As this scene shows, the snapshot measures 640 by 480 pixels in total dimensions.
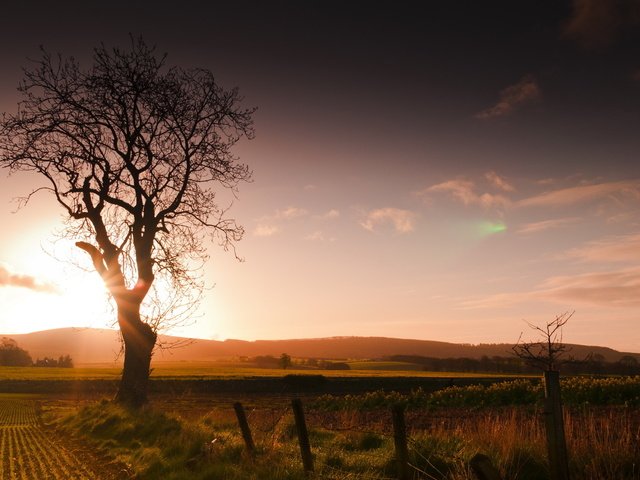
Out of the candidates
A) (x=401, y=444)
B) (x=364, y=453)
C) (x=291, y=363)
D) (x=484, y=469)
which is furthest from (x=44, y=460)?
(x=291, y=363)

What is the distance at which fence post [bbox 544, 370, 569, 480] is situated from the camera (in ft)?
19.2

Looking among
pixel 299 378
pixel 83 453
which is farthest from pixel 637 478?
pixel 299 378

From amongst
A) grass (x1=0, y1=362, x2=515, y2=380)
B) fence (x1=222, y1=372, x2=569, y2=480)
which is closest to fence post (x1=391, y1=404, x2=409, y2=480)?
fence (x1=222, y1=372, x2=569, y2=480)

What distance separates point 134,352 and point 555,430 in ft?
58.5

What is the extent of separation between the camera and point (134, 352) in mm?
20625

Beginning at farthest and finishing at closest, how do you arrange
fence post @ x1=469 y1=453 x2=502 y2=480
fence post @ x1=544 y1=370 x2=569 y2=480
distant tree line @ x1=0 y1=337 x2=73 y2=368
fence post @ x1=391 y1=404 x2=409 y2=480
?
distant tree line @ x1=0 y1=337 x2=73 y2=368 < fence post @ x1=391 y1=404 x2=409 y2=480 < fence post @ x1=544 y1=370 x2=569 y2=480 < fence post @ x1=469 y1=453 x2=502 y2=480

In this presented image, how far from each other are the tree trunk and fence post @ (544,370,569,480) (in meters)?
17.2

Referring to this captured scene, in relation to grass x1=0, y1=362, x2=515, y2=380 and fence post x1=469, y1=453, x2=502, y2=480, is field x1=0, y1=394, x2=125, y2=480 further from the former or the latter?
grass x1=0, y1=362, x2=515, y2=380

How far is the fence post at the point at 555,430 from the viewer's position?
584 centimetres

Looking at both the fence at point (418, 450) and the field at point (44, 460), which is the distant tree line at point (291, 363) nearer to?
the field at point (44, 460)

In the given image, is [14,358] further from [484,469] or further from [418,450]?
[484,469]

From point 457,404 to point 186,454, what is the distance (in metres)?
18.4

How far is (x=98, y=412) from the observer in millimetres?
19891

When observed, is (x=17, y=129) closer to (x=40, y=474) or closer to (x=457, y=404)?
(x=40, y=474)
